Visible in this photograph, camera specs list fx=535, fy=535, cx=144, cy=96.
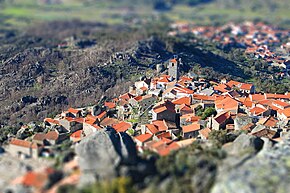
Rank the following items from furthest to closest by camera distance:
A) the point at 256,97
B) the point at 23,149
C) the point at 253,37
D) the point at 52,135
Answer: the point at 253,37 → the point at 256,97 → the point at 52,135 → the point at 23,149

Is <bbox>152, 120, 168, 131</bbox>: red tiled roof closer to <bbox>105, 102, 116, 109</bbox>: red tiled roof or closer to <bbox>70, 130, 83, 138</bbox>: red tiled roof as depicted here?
<bbox>70, 130, 83, 138</bbox>: red tiled roof

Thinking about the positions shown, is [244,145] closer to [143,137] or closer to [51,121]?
[143,137]

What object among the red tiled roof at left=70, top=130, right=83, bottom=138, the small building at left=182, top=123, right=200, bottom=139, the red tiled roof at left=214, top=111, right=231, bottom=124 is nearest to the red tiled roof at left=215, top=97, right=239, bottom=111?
the red tiled roof at left=214, top=111, right=231, bottom=124

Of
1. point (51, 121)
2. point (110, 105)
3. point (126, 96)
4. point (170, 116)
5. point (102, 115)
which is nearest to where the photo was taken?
point (170, 116)

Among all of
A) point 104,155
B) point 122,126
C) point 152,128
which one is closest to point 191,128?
point 152,128

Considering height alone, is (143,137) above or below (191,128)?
above

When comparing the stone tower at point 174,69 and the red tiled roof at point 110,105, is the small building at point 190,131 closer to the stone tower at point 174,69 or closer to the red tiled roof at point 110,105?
the red tiled roof at point 110,105
